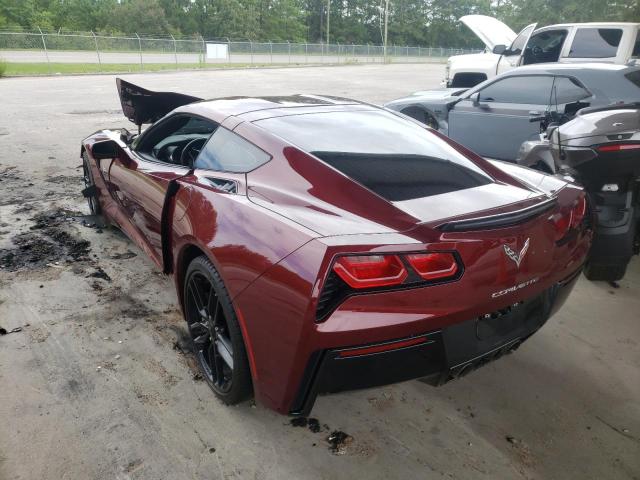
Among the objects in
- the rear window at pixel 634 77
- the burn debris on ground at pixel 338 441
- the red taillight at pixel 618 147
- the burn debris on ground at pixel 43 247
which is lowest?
the burn debris on ground at pixel 43 247

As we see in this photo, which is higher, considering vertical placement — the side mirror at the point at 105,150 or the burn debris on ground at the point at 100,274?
the side mirror at the point at 105,150

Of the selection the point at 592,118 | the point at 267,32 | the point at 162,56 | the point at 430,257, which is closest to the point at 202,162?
the point at 430,257

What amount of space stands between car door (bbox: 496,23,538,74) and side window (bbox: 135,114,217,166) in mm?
7919

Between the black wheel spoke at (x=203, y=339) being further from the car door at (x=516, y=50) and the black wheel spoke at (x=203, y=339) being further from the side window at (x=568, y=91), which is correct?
the car door at (x=516, y=50)

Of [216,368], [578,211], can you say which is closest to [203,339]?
[216,368]

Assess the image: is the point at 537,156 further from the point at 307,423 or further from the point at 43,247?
the point at 43,247

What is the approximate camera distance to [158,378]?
8.80 feet

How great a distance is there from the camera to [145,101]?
4.86 metres

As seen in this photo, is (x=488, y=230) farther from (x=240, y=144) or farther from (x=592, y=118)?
(x=592, y=118)

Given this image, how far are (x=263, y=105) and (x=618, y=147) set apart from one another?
2282 mm

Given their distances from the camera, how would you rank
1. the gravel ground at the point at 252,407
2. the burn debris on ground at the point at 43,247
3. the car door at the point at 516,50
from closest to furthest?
the gravel ground at the point at 252,407 → the burn debris on ground at the point at 43,247 → the car door at the point at 516,50

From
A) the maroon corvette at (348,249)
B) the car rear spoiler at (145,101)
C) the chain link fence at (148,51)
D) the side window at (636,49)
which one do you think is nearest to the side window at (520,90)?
the maroon corvette at (348,249)

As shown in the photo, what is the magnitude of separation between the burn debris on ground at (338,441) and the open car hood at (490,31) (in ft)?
37.4

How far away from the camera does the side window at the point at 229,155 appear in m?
2.47
